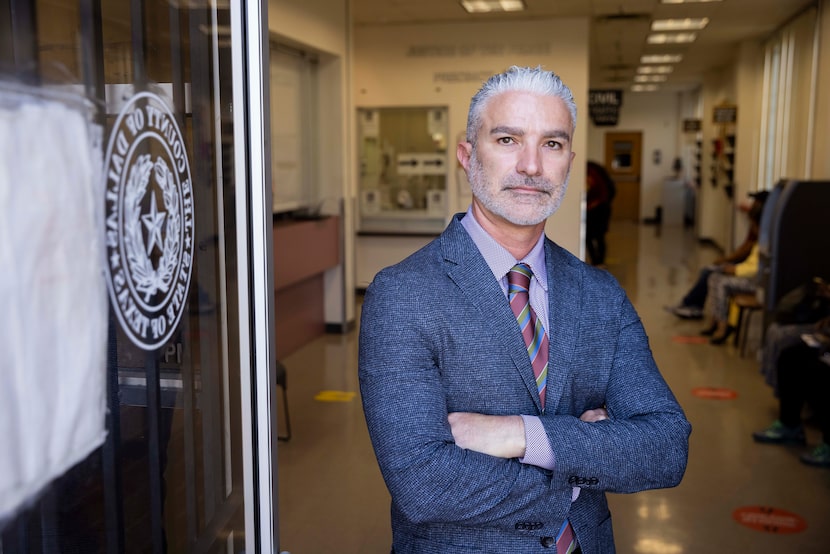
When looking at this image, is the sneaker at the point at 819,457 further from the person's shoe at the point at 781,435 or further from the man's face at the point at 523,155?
the man's face at the point at 523,155

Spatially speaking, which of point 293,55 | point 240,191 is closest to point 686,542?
point 240,191

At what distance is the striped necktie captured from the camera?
1620 mm

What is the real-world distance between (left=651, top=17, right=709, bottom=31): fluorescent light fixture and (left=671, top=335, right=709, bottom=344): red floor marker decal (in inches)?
178

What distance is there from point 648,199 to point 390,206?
16.4 m

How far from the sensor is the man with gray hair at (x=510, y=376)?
1473 mm

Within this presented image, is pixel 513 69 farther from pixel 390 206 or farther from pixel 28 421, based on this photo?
pixel 390 206

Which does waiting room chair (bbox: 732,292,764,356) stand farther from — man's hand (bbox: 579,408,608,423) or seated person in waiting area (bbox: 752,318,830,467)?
man's hand (bbox: 579,408,608,423)

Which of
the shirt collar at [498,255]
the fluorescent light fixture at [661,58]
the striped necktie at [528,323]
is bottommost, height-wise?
the striped necktie at [528,323]

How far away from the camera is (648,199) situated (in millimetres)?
25328

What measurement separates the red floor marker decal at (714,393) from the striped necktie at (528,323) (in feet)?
16.4

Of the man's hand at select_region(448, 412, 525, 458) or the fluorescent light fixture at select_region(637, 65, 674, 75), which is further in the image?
the fluorescent light fixture at select_region(637, 65, 674, 75)

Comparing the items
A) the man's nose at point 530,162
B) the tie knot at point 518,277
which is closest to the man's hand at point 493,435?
the tie knot at point 518,277

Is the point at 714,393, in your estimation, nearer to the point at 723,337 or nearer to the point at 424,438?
the point at 723,337

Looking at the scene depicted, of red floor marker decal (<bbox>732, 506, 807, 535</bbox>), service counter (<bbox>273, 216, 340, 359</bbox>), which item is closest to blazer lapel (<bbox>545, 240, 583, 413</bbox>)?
red floor marker decal (<bbox>732, 506, 807, 535</bbox>)
